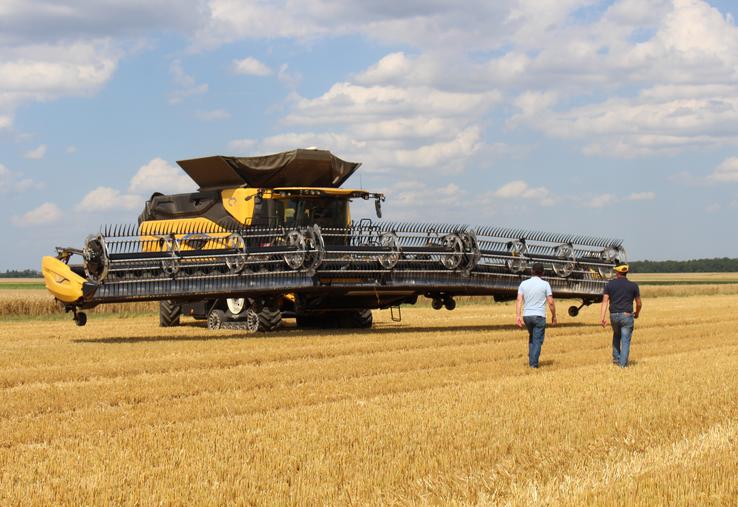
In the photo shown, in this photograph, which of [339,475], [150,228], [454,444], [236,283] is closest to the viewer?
Result: [339,475]

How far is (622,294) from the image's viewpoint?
13.3m

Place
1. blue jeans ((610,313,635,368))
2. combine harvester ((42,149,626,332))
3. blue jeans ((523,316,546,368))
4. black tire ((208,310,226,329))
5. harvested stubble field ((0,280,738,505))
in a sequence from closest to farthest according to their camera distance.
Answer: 1. harvested stubble field ((0,280,738,505))
2. blue jeans ((610,313,635,368))
3. blue jeans ((523,316,546,368))
4. combine harvester ((42,149,626,332))
5. black tire ((208,310,226,329))

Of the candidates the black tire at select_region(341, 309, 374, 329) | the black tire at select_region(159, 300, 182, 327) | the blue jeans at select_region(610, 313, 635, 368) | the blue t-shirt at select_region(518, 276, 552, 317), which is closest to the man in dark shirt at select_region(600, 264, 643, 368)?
the blue jeans at select_region(610, 313, 635, 368)

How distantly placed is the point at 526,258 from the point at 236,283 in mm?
5965

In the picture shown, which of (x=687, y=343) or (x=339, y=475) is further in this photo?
(x=687, y=343)

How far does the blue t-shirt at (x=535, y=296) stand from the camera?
1327 cm

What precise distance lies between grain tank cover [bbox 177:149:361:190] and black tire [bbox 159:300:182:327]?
431 centimetres

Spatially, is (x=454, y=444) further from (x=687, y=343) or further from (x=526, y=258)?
(x=526, y=258)

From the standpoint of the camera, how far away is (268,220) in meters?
19.7

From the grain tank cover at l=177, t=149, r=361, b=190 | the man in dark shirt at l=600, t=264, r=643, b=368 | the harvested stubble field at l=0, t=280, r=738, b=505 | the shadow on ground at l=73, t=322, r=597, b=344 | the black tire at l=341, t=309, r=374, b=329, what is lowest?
the harvested stubble field at l=0, t=280, r=738, b=505

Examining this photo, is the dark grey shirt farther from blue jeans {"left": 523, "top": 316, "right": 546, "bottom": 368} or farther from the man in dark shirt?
blue jeans {"left": 523, "top": 316, "right": 546, "bottom": 368}

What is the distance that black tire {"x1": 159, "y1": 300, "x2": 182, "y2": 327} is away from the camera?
2380 cm

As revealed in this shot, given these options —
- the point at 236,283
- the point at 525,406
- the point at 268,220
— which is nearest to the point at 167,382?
the point at 525,406

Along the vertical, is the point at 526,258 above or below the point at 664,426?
above
